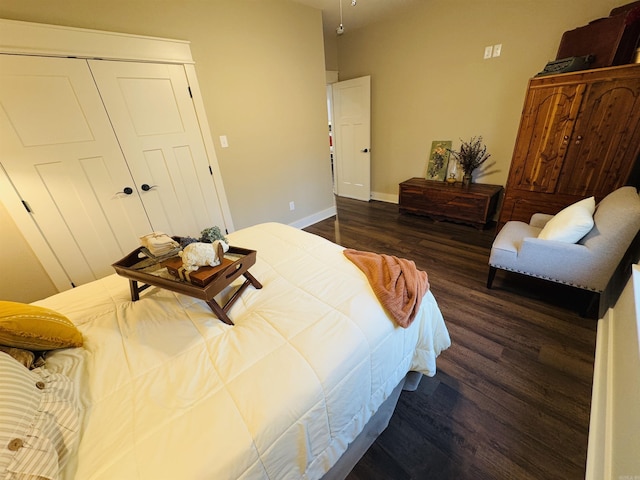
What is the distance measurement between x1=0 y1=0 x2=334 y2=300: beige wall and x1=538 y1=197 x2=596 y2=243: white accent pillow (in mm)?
2718

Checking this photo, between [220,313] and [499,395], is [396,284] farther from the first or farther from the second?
[499,395]

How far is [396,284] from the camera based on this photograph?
1.12 m

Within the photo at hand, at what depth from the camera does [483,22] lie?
109 inches

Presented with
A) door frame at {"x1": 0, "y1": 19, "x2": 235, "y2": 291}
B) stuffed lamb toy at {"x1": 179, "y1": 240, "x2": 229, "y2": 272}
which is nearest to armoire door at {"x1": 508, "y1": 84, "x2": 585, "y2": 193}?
stuffed lamb toy at {"x1": 179, "y1": 240, "x2": 229, "y2": 272}

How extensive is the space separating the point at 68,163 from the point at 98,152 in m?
0.21

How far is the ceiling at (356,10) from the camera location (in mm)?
2895

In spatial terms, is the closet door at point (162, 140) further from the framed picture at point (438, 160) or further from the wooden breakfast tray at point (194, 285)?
the framed picture at point (438, 160)

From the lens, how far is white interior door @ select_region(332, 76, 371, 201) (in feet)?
13.0

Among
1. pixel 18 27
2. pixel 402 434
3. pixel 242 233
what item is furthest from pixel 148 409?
pixel 18 27

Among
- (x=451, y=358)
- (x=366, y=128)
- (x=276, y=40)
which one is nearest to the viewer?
(x=451, y=358)

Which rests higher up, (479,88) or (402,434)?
(479,88)

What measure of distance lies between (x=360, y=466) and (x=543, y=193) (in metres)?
2.81

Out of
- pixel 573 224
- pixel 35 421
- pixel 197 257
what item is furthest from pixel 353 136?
pixel 35 421

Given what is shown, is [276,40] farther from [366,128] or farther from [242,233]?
[242,233]
